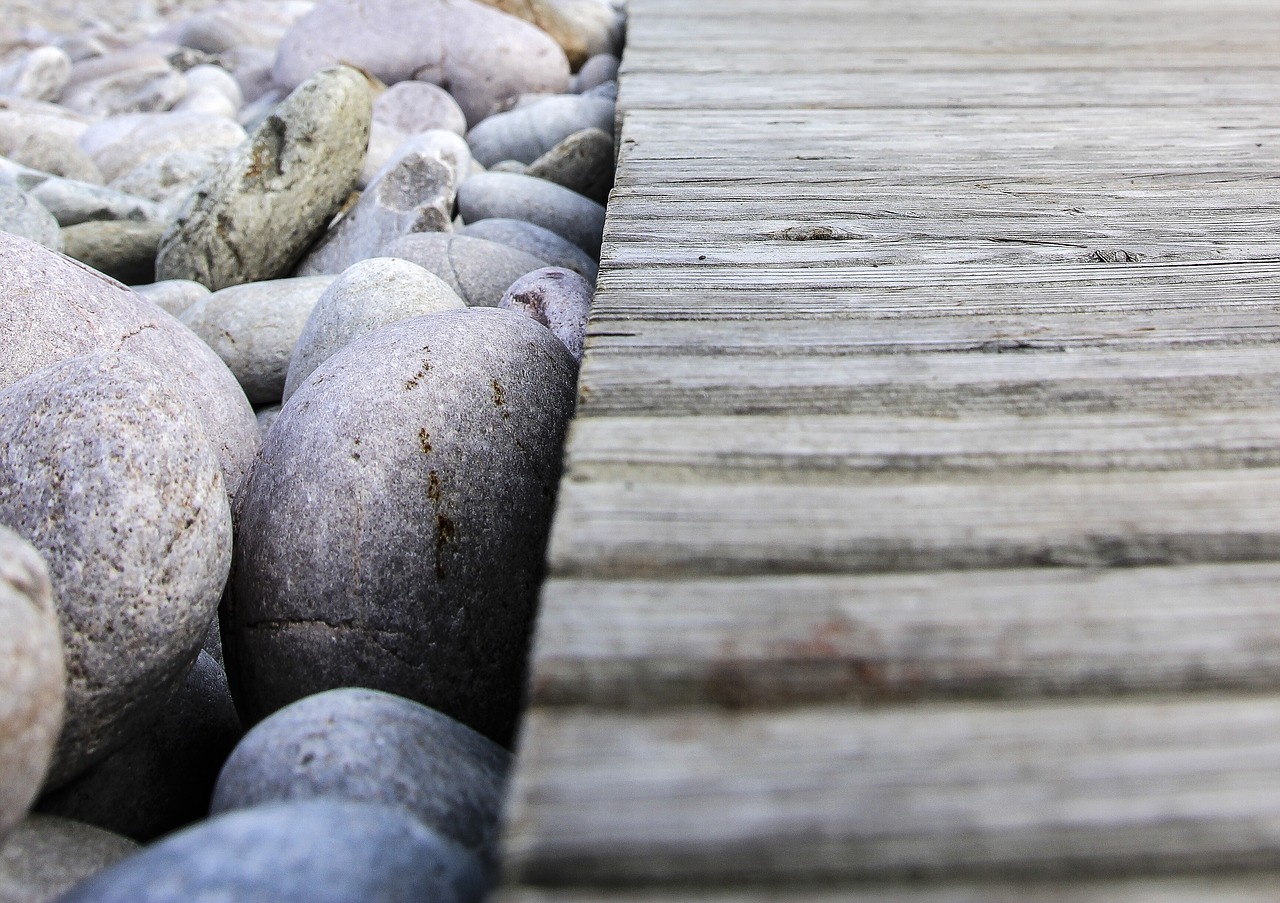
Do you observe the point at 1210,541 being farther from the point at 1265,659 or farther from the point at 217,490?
the point at 217,490

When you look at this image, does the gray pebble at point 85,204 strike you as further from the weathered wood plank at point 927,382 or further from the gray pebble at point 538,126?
the weathered wood plank at point 927,382

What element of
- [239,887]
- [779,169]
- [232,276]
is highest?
[779,169]

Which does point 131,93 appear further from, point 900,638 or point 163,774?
point 900,638

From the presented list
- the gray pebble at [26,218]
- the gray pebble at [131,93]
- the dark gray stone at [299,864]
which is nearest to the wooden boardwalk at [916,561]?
the dark gray stone at [299,864]

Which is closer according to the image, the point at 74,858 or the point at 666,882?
the point at 666,882

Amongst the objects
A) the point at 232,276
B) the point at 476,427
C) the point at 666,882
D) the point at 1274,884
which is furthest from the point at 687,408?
the point at 232,276
